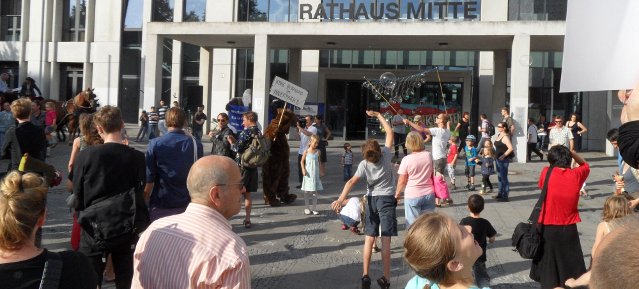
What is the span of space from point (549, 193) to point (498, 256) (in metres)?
2.60

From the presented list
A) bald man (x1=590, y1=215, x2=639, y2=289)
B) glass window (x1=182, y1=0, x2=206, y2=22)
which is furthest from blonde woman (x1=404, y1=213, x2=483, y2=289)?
glass window (x1=182, y1=0, x2=206, y2=22)

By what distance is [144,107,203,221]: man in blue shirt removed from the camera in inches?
226

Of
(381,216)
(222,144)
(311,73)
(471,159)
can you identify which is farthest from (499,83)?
(381,216)

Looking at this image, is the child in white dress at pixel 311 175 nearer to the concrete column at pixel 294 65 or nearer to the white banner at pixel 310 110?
the white banner at pixel 310 110

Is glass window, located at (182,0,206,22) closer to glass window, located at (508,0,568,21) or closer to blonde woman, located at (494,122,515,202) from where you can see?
glass window, located at (508,0,568,21)

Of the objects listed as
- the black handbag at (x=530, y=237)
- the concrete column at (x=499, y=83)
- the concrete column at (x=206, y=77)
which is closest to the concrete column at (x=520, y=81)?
the concrete column at (x=499, y=83)

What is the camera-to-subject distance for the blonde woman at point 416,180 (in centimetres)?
761

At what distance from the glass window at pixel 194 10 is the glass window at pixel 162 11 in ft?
4.38

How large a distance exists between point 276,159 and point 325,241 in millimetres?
2853

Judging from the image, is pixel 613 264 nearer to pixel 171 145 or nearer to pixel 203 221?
pixel 203 221

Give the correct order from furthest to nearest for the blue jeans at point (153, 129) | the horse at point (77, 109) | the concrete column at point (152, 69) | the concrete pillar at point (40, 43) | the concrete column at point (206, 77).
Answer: the concrete pillar at point (40, 43)
the concrete column at point (206, 77)
the concrete column at point (152, 69)
the blue jeans at point (153, 129)
the horse at point (77, 109)

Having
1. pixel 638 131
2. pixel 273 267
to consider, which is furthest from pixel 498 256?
pixel 638 131

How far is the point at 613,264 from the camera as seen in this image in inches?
54.7

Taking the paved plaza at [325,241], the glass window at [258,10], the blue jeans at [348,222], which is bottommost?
the paved plaza at [325,241]
